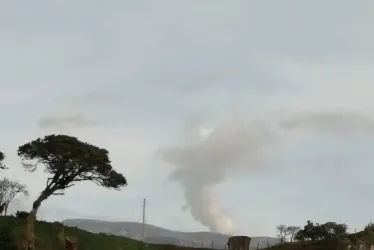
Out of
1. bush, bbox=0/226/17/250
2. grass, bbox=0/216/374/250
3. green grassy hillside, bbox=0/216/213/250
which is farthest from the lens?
grass, bbox=0/216/374/250

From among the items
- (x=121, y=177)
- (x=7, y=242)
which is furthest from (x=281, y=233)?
(x=7, y=242)

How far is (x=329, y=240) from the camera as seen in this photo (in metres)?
57.4

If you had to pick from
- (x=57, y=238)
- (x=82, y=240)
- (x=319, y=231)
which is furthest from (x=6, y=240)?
(x=319, y=231)

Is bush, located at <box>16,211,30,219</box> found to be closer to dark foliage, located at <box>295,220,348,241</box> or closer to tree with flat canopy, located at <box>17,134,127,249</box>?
tree with flat canopy, located at <box>17,134,127,249</box>

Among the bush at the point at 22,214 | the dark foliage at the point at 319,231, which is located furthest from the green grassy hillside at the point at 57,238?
the dark foliage at the point at 319,231

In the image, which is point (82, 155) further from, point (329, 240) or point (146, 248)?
point (329, 240)

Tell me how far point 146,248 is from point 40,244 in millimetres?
15073

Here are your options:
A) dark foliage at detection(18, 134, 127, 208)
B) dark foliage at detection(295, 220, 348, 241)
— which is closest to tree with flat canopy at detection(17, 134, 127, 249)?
dark foliage at detection(18, 134, 127, 208)

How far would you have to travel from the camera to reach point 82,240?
50250mm

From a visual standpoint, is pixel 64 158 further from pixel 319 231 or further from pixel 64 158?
pixel 319 231

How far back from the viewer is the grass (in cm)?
4128

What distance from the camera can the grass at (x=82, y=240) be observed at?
135ft

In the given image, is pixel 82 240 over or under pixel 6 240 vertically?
under

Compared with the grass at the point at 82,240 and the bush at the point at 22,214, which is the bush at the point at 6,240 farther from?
the bush at the point at 22,214
